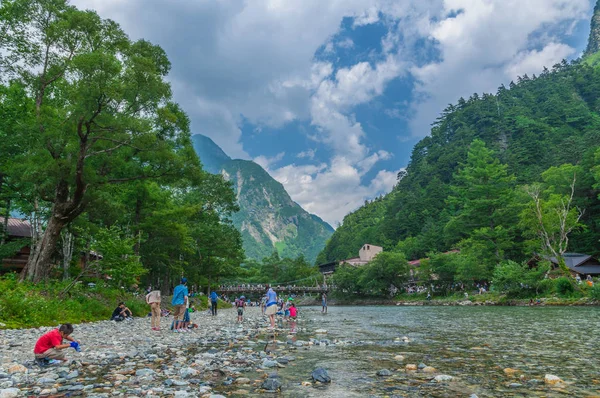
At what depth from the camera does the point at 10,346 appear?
10109mm

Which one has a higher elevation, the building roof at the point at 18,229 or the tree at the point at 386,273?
the building roof at the point at 18,229

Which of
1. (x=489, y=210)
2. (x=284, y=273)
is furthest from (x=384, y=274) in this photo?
(x=284, y=273)

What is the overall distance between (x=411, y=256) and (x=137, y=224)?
8883 cm

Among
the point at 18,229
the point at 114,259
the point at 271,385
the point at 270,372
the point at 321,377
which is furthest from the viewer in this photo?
the point at 18,229

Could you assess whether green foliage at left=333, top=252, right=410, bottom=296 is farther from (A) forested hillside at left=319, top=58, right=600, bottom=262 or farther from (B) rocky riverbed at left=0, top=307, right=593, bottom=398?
(B) rocky riverbed at left=0, top=307, right=593, bottom=398

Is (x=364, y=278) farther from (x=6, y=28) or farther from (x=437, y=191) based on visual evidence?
(x=6, y=28)

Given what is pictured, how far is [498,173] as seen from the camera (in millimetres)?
67500

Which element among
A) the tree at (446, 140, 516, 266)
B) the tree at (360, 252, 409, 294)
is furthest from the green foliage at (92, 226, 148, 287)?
the tree at (360, 252, 409, 294)

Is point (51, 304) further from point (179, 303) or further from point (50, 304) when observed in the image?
point (179, 303)

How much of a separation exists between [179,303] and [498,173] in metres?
66.4

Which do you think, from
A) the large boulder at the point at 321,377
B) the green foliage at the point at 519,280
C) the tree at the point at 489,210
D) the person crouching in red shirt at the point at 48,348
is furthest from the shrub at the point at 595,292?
the person crouching in red shirt at the point at 48,348

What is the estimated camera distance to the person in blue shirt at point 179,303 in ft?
50.9

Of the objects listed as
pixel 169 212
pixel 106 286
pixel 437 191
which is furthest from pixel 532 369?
pixel 437 191

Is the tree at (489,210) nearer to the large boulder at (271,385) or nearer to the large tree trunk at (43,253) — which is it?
the large tree trunk at (43,253)
